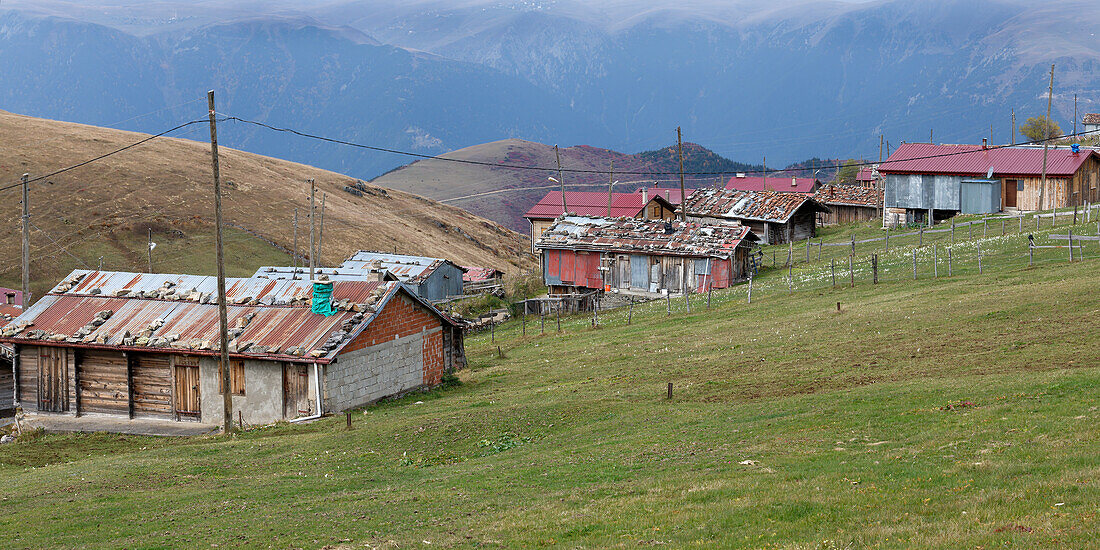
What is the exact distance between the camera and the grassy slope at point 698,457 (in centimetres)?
1368

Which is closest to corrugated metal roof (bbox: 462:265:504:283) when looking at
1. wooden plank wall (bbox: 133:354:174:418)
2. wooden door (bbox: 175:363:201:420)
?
wooden plank wall (bbox: 133:354:174:418)

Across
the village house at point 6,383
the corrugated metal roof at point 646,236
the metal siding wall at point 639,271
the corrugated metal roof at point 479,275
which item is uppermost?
the corrugated metal roof at point 646,236

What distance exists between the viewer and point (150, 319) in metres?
36.7

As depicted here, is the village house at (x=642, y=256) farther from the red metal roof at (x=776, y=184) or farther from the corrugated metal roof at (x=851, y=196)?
the red metal roof at (x=776, y=184)

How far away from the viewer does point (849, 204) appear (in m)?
96.0

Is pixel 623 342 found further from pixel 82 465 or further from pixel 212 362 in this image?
pixel 82 465

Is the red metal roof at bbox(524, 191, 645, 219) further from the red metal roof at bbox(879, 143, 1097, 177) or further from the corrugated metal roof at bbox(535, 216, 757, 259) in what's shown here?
the red metal roof at bbox(879, 143, 1097, 177)

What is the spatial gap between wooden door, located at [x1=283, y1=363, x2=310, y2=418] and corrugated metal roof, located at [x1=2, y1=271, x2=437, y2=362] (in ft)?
2.39

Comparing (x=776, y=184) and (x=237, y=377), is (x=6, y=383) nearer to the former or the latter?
(x=237, y=377)

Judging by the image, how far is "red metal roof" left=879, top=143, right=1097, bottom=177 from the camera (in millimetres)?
67438

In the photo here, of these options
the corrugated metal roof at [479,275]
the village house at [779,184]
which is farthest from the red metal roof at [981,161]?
the village house at [779,184]

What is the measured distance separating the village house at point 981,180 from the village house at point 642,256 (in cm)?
1554

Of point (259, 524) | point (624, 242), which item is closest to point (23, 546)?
point (259, 524)

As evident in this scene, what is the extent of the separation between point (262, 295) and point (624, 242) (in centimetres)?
3452
